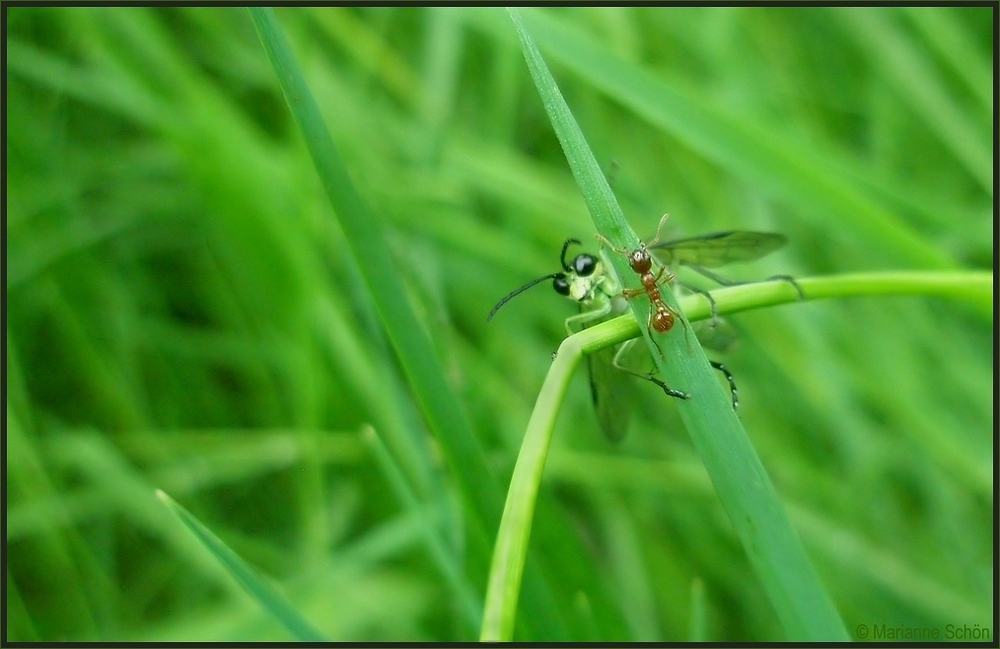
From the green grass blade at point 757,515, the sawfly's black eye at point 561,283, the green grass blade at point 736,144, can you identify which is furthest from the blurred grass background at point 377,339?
the green grass blade at point 757,515

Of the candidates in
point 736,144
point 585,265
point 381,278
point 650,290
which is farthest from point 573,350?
point 736,144

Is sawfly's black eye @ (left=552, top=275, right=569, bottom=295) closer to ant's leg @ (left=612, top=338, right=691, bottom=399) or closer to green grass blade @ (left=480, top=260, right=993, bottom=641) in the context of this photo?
ant's leg @ (left=612, top=338, right=691, bottom=399)

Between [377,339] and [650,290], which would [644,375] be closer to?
[650,290]

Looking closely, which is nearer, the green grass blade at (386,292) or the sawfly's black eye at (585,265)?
the green grass blade at (386,292)

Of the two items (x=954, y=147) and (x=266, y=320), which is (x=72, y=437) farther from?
(x=954, y=147)

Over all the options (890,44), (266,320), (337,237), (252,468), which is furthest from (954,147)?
(252,468)

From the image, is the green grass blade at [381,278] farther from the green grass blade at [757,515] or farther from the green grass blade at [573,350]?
the green grass blade at [757,515]
